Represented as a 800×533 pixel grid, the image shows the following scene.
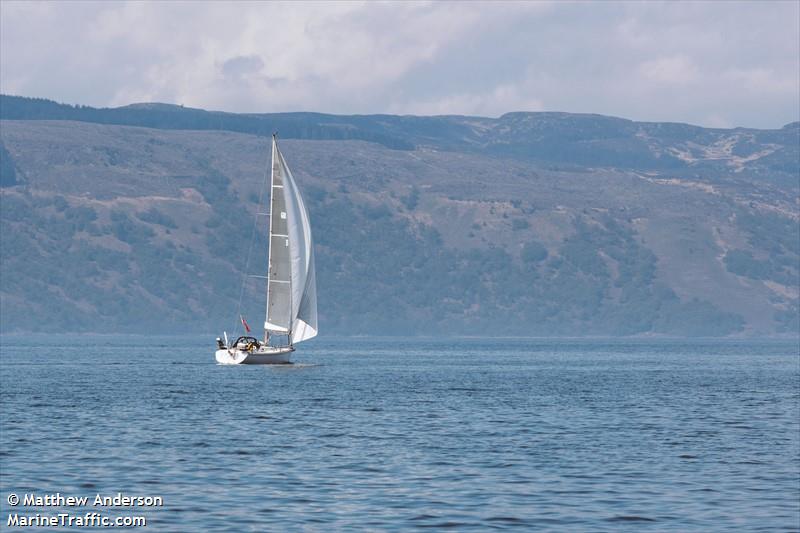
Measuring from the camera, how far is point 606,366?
11700 cm

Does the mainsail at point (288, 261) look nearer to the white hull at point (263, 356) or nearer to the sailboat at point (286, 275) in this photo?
the sailboat at point (286, 275)

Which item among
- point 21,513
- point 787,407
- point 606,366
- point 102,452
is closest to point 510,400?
point 787,407

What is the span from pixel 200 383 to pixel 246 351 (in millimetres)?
15243

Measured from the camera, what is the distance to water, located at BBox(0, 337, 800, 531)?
105ft

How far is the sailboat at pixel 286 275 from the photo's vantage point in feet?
311

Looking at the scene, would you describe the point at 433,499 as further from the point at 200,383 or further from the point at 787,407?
the point at 200,383
